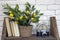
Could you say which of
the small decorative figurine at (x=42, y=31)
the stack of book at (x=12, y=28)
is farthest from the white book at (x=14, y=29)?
the small decorative figurine at (x=42, y=31)

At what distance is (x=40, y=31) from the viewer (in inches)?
54.2

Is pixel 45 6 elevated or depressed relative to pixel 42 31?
elevated

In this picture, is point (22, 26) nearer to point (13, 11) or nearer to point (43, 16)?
point (13, 11)

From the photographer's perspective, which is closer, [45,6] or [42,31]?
[42,31]

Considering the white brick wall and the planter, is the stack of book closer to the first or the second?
the planter

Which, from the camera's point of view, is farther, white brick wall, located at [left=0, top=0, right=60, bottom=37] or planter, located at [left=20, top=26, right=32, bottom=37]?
white brick wall, located at [left=0, top=0, right=60, bottom=37]

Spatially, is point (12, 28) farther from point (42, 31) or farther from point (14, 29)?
point (42, 31)

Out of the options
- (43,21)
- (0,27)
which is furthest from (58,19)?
(0,27)

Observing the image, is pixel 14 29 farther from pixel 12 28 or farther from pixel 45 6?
pixel 45 6

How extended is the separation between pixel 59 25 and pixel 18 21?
479mm

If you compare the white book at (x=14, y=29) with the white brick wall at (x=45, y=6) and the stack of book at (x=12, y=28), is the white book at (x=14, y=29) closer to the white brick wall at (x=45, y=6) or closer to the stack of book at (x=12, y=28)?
the stack of book at (x=12, y=28)

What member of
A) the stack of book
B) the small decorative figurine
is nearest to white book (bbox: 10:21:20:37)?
the stack of book

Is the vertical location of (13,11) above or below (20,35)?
above

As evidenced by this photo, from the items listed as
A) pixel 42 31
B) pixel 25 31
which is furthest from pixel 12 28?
pixel 42 31
